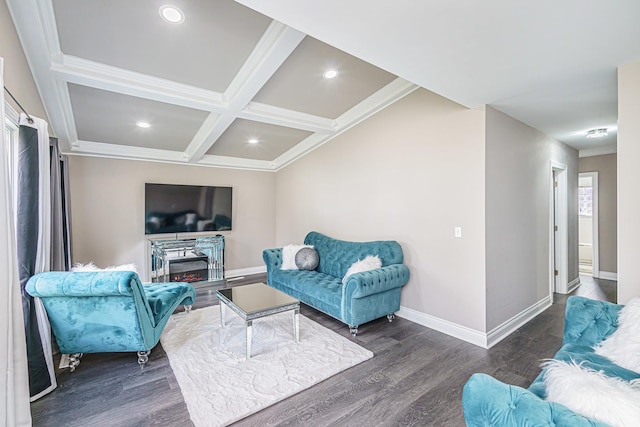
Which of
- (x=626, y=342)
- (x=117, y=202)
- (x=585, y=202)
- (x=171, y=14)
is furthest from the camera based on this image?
(x=585, y=202)

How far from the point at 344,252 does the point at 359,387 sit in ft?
6.57

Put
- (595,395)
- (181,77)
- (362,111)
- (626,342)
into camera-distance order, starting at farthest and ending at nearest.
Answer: (362,111) < (181,77) < (626,342) < (595,395)

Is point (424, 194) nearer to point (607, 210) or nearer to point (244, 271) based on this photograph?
point (244, 271)

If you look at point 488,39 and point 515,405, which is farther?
point 488,39

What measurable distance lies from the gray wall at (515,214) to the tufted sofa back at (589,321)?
3.51ft

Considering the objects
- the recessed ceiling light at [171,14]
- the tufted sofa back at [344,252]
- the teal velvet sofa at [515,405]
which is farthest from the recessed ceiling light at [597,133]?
the recessed ceiling light at [171,14]

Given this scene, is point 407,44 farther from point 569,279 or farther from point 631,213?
point 569,279

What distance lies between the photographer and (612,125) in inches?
138

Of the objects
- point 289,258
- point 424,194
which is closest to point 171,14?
point 424,194

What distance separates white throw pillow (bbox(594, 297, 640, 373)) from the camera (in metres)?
1.45

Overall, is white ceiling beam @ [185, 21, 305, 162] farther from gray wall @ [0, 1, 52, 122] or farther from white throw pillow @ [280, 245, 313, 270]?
white throw pillow @ [280, 245, 313, 270]

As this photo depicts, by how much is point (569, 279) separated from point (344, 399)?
15.3 ft

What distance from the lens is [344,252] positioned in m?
4.09

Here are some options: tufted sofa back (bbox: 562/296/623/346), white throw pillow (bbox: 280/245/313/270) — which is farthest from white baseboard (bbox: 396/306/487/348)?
white throw pillow (bbox: 280/245/313/270)
